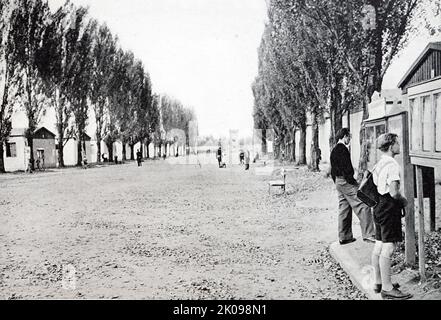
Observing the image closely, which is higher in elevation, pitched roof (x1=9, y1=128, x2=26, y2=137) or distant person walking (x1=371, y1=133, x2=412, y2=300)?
pitched roof (x1=9, y1=128, x2=26, y2=137)

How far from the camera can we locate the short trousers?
129 inches

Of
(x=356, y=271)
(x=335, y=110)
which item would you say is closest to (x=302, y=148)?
(x=335, y=110)

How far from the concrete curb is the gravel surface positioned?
75mm

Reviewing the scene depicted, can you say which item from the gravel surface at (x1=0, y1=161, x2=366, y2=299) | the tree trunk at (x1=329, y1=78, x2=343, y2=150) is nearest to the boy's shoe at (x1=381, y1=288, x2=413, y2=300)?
the gravel surface at (x1=0, y1=161, x2=366, y2=299)

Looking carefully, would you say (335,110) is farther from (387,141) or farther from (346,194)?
(387,141)

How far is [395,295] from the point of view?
10.9 feet

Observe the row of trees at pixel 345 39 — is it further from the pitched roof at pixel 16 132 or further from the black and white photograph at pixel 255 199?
the pitched roof at pixel 16 132

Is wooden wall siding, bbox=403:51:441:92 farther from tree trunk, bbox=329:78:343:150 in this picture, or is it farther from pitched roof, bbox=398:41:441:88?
tree trunk, bbox=329:78:343:150

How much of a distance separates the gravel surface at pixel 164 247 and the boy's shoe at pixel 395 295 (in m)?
0.25

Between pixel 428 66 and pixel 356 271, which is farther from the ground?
pixel 428 66

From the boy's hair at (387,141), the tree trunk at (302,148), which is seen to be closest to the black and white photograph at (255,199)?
the boy's hair at (387,141)

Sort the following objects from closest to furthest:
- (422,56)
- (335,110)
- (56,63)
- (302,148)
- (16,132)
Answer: (422,56)
(56,63)
(16,132)
(335,110)
(302,148)

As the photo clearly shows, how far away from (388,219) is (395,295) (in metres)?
0.59

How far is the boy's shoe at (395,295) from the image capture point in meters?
3.30
